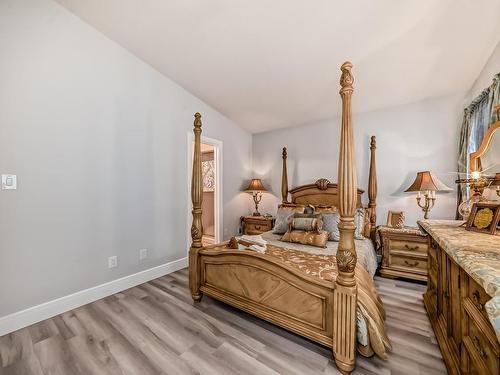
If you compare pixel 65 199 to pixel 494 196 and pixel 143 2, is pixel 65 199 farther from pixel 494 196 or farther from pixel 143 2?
pixel 494 196

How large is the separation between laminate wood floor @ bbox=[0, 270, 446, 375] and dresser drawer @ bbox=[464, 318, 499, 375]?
0.59 meters

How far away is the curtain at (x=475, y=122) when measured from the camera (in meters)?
1.98

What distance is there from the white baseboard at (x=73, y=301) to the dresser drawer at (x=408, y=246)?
310 centimetres

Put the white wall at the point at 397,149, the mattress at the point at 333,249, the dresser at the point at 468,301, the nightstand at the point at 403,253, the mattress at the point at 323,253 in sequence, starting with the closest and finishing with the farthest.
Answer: the dresser at the point at 468,301 < the mattress at the point at 323,253 < the mattress at the point at 333,249 < the nightstand at the point at 403,253 < the white wall at the point at 397,149

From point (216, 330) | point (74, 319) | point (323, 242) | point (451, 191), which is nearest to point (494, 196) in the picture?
point (451, 191)

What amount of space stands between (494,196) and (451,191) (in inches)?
41.5

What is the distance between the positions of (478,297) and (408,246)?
2130 millimetres

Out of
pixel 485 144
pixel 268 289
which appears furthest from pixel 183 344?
pixel 485 144

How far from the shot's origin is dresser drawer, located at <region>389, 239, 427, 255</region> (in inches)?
110

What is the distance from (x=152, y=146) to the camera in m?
3.06

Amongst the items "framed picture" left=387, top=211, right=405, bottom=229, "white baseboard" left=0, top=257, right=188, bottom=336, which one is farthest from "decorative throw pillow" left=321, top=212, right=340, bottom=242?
"white baseboard" left=0, top=257, right=188, bottom=336

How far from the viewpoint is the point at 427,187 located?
2.83m

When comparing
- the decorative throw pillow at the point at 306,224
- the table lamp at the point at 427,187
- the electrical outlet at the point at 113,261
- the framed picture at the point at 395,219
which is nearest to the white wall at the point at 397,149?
the framed picture at the point at 395,219

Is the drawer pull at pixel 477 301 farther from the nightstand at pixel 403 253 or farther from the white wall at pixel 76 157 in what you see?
the white wall at pixel 76 157
